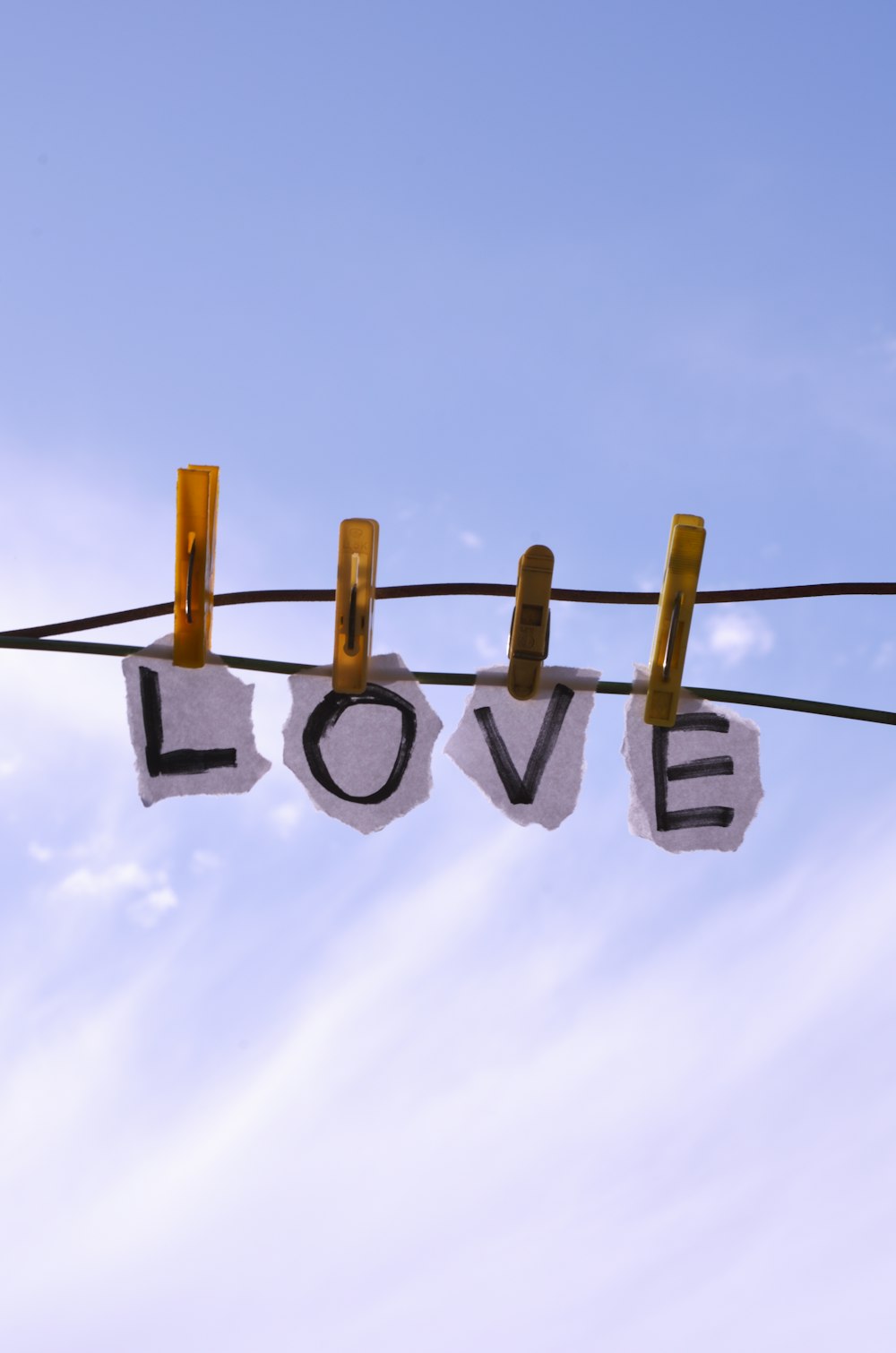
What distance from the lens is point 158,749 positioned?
227cm

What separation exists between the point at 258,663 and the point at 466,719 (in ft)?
1.33

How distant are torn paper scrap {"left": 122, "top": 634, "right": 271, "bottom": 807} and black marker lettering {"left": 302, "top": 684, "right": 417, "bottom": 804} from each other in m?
0.10

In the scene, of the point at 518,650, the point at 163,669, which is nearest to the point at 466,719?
the point at 518,650

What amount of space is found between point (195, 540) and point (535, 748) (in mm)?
736

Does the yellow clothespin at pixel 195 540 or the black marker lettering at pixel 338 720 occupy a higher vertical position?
the yellow clothespin at pixel 195 540

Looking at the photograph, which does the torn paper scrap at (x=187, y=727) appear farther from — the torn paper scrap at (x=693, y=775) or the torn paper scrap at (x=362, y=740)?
the torn paper scrap at (x=693, y=775)

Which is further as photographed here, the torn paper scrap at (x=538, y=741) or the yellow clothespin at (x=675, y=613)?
the torn paper scrap at (x=538, y=741)

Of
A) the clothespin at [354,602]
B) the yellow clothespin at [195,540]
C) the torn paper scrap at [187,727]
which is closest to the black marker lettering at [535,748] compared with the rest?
the clothespin at [354,602]

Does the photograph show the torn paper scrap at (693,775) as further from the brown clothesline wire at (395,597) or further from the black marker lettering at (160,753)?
the black marker lettering at (160,753)

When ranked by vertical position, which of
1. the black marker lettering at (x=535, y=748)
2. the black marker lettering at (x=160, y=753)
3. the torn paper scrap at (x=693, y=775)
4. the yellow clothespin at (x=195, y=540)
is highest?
the yellow clothespin at (x=195, y=540)

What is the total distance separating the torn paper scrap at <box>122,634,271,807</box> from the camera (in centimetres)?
224

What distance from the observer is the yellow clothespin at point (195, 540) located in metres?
2.10

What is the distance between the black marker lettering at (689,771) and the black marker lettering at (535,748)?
0.19 metres

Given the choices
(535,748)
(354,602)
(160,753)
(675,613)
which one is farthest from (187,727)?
(675,613)
